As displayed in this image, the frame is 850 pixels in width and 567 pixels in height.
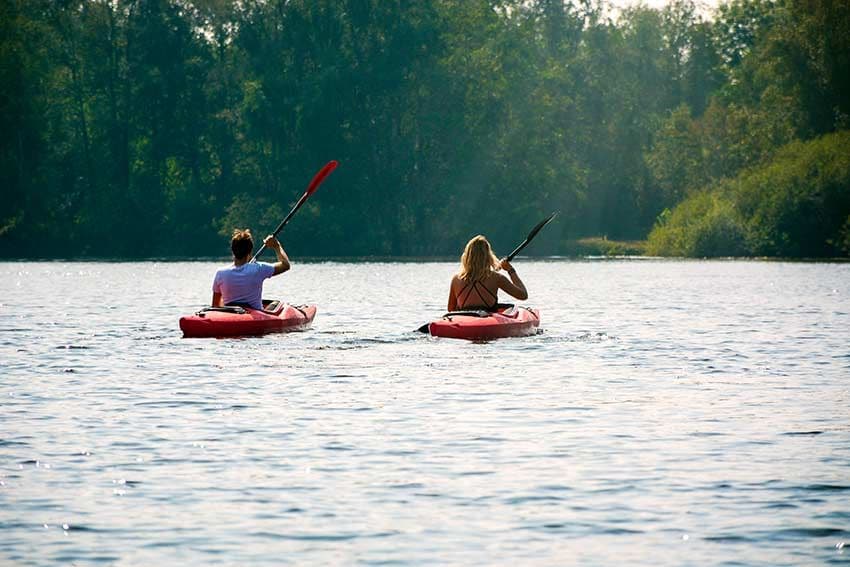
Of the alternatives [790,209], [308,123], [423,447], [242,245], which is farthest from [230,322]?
[308,123]

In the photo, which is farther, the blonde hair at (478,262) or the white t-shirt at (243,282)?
the white t-shirt at (243,282)

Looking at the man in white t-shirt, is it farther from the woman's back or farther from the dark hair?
the woman's back

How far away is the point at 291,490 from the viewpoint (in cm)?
945

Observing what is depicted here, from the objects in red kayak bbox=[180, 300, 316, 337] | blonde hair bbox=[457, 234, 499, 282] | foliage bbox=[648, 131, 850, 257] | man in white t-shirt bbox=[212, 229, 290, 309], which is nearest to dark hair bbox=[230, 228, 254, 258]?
man in white t-shirt bbox=[212, 229, 290, 309]

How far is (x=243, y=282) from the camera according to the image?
1928 centimetres

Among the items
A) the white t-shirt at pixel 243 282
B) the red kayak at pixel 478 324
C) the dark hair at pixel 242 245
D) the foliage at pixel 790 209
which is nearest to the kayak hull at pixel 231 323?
the white t-shirt at pixel 243 282

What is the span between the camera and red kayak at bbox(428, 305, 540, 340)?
18.9 m

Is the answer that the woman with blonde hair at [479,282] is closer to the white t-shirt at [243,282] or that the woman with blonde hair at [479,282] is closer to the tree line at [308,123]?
the white t-shirt at [243,282]

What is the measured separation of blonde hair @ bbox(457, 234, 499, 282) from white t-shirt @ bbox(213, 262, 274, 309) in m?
2.35

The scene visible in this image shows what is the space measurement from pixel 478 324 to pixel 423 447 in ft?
25.8

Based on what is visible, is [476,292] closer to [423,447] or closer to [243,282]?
[243,282]

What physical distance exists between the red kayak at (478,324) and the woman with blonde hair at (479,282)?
227 mm

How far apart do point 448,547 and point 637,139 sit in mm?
94573

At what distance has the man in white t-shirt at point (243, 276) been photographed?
62.4ft
